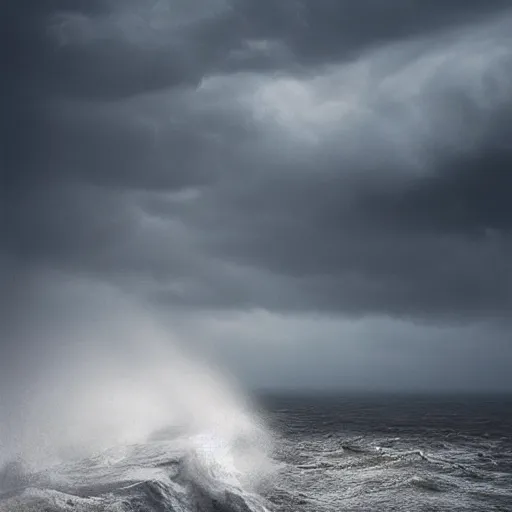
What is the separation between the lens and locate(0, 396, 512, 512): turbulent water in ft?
68.9

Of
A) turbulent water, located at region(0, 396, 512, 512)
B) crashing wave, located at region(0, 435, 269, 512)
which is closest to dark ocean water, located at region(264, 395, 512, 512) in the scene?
turbulent water, located at region(0, 396, 512, 512)

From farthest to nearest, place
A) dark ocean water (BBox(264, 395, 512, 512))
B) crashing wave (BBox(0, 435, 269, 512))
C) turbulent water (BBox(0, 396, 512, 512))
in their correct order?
dark ocean water (BBox(264, 395, 512, 512)) → turbulent water (BBox(0, 396, 512, 512)) → crashing wave (BBox(0, 435, 269, 512))

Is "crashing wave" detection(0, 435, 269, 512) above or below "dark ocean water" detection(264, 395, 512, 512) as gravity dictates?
above

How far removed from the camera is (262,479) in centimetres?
3022

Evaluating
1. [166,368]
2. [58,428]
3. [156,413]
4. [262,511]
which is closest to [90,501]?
[262,511]

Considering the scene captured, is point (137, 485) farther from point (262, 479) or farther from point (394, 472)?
point (394, 472)

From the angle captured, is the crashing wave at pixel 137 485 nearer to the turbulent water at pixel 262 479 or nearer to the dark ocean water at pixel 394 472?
the turbulent water at pixel 262 479

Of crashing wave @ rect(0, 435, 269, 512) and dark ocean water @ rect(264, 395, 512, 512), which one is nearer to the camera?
crashing wave @ rect(0, 435, 269, 512)

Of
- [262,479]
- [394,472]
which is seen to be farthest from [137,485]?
[394,472]

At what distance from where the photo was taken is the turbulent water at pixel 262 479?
21.0 metres

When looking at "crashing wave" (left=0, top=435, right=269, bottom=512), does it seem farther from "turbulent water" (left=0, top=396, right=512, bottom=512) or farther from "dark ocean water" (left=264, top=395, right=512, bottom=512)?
"dark ocean water" (left=264, top=395, right=512, bottom=512)

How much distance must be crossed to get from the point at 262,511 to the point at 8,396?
5282 cm

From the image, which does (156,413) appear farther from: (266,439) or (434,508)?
(434,508)

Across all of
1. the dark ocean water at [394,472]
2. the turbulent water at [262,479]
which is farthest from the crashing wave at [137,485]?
the dark ocean water at [394,472]
